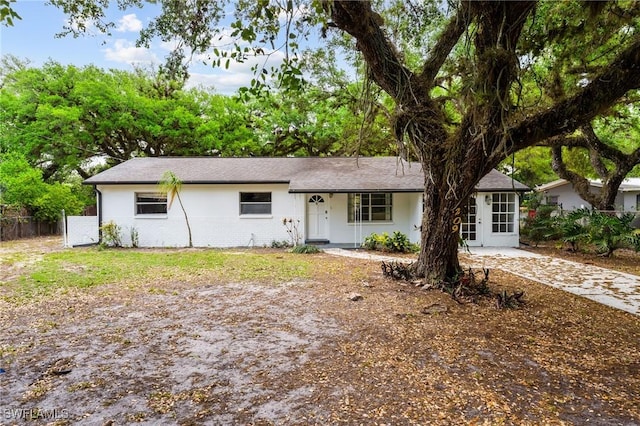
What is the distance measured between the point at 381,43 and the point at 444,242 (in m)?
3.74

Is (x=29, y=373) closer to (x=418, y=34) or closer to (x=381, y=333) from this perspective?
(x=381, y=333)

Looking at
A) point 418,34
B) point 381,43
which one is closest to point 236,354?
point 381,43

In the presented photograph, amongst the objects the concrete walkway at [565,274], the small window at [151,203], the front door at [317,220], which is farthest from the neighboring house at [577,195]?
the small window at [151,203]

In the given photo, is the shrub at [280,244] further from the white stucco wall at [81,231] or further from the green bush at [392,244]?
the white stucco wall at [81,231]

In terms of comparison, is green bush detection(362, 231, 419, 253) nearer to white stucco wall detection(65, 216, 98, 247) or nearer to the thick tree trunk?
the thick tree trunk

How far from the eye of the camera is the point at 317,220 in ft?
46.4

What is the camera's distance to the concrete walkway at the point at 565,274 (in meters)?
6.55

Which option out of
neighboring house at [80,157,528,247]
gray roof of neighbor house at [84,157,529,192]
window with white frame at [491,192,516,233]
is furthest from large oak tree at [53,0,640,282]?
neighboring house at [80,157,528,247]

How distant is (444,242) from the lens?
6.93 m

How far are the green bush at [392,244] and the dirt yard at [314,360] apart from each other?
19.4 ft

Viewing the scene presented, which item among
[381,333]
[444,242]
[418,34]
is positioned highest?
[418,34]

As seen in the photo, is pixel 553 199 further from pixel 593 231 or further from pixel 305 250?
pixel 305 250

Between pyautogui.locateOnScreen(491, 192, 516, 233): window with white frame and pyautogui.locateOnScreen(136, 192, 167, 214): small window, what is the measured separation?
483 inches

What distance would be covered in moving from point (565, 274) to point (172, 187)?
12.5m
